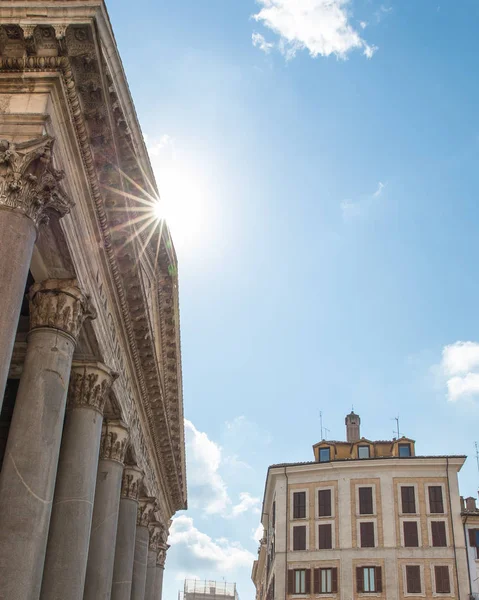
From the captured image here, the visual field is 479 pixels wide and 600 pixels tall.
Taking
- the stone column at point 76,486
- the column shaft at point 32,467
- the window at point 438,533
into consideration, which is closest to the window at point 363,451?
the window at point 438,533

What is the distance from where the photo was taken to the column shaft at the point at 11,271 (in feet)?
26.8

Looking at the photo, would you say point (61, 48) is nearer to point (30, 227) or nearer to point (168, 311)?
point (30, 227)

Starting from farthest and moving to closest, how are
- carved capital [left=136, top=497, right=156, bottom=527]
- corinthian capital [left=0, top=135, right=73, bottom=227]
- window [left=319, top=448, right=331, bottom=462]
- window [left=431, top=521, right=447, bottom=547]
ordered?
window [left=319, top=448, right=331, bottom=462], window [left=431, top=521, right=447, bottom=547], carved capital [left=136, top=497, right=156, bottom=527], corinthian capital [left=0, top=135, right=73, bottom=227]

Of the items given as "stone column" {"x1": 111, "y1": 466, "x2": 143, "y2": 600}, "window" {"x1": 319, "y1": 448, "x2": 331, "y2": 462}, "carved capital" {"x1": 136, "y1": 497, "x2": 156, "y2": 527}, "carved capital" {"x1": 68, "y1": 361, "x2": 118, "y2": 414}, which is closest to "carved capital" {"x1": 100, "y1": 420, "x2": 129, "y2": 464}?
"carved capital" {"x1": 68, "y1": 361, "x2": 118, "y2": 414}

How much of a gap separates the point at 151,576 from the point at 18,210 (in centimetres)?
2295

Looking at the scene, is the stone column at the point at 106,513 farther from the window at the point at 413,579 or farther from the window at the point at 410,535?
the window at the point at 410,535

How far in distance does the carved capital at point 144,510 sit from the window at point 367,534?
76.6 feet

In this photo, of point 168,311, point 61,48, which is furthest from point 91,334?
point 168,311


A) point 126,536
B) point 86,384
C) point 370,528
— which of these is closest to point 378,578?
point 370,528

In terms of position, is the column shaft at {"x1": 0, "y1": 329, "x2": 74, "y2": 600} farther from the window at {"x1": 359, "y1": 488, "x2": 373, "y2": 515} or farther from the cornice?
the window at {"x1": 359, "y1": 488, "x2": 373, "y2": 515}

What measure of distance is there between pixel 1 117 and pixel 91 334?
469cm

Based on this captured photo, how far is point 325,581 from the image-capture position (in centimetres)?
4250

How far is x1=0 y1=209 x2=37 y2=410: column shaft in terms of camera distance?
8.18 m

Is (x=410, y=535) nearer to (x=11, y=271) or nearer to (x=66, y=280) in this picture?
(x=66, y=280)
